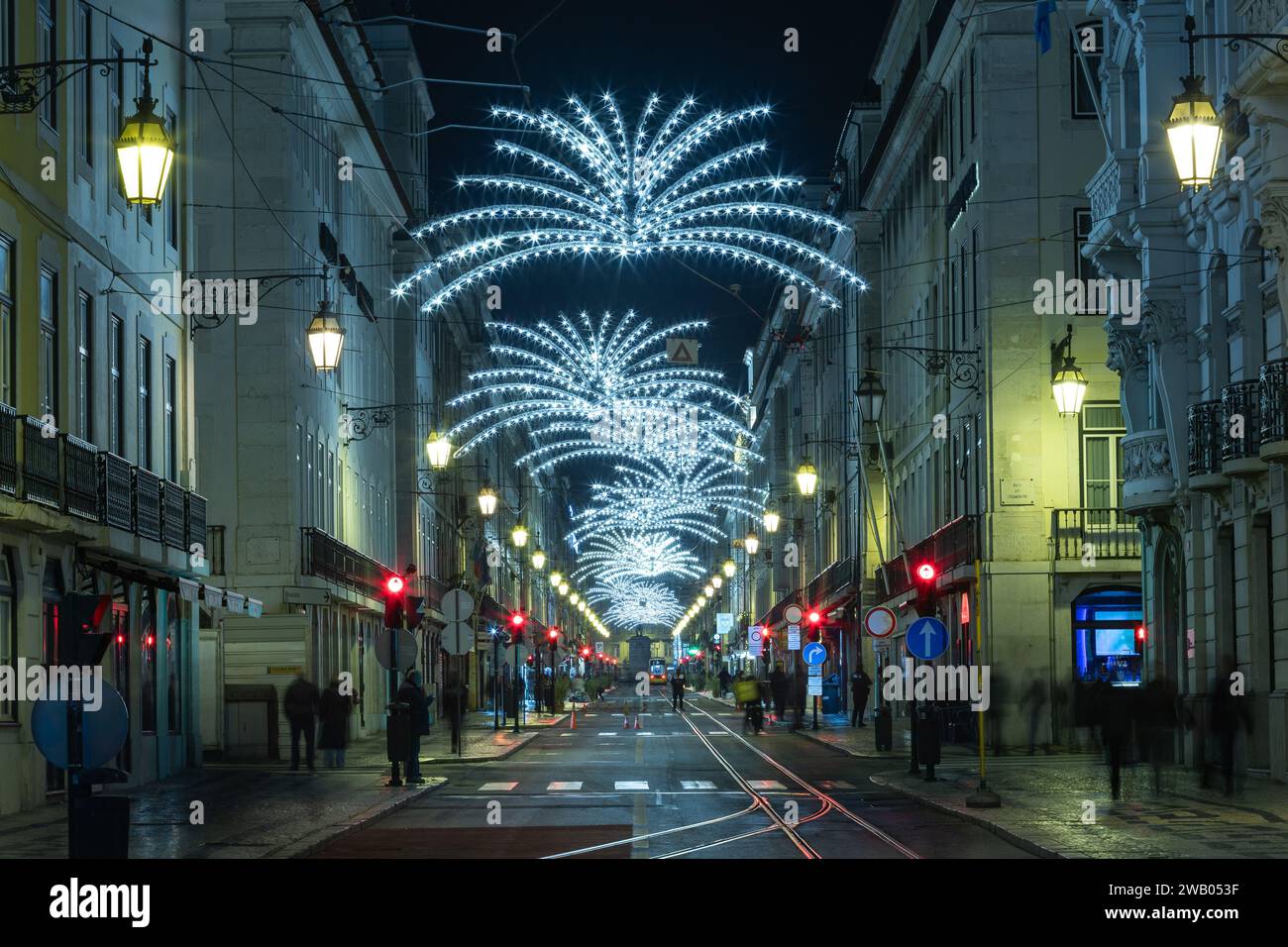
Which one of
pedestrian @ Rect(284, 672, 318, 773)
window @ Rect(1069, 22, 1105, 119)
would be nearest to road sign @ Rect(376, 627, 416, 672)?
pedestrian @ Rect(284, 672, 318, 773)

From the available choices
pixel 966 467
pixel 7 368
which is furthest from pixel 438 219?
pixel 966 467

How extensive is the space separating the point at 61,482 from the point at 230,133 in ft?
60.4

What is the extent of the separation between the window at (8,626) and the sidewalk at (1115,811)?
11.5 metres

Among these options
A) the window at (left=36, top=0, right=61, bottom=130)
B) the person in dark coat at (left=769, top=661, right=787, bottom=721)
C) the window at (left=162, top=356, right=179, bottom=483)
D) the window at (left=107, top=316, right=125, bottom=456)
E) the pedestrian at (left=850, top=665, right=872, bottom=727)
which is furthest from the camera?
the person in dark coat at (left=769, top=661, right=787, bottom=721)

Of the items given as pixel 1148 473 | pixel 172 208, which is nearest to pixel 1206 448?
pixel 1148 473

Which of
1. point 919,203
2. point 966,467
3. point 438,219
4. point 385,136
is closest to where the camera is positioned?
point 438,219

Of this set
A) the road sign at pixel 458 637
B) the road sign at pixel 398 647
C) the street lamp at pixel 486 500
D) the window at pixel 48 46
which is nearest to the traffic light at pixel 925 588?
the road sign at pixel 398 647

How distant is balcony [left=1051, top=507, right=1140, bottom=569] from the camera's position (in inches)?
1743

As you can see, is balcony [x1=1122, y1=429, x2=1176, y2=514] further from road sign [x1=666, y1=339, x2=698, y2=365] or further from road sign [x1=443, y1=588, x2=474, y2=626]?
road sign [x1=443, y1=588, x2=474, y2=626]

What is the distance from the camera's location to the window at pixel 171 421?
36375 mm

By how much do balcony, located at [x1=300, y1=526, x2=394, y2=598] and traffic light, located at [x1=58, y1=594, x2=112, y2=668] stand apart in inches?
1077

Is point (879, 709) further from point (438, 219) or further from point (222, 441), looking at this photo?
point (438, 219)

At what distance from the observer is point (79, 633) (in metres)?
12.7

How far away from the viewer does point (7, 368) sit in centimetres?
2670
